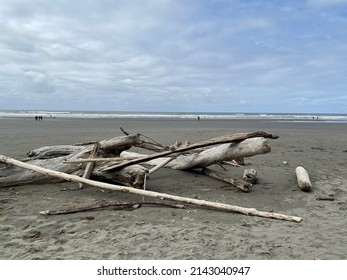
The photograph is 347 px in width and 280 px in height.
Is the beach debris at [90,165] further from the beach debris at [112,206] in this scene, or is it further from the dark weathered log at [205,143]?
the beach debris at [112,206]

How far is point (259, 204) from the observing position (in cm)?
586

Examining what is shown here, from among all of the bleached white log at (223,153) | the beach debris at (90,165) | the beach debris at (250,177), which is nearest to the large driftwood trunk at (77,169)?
the beach debris at (90,165)

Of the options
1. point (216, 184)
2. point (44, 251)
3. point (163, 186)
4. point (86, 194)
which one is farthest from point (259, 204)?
point (44, 251)

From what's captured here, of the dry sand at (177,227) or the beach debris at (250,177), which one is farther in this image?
the beach debris at (250,177)

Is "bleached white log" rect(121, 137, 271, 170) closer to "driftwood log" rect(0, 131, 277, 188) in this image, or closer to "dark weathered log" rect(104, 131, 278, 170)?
"driftwood log" rect(0, 131, 277, 188)

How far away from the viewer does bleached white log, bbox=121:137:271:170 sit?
6.23 meters

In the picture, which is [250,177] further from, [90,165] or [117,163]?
[90,165]

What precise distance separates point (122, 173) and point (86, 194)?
0.79 meters

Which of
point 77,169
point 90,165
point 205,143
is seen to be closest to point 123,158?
point 90,165

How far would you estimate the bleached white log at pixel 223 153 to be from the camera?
20.4 ft

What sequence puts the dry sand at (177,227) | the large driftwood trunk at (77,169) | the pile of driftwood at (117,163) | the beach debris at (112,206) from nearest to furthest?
the dry sand at (177,227)
the beach debris at (112,206)
the pile of driftwood at (117,163)
the large driftwood trunk at (77,169)
